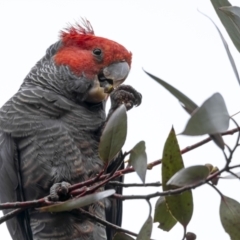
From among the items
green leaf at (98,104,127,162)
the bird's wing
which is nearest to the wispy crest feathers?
the bird's wing

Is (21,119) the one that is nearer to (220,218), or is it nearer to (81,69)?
(81,69)

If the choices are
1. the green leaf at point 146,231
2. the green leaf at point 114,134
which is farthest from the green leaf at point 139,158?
the green leaf at point 146,231

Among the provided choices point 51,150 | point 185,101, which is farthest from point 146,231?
point 51,150

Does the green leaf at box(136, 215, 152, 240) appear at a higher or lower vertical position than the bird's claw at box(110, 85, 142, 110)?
lower

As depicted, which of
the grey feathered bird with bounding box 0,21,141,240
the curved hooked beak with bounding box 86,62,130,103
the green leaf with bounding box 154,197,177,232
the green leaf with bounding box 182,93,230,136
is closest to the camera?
the green leaf with bounding box 182,93,230,136

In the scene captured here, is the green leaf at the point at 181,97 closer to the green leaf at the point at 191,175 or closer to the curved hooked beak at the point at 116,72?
the green leaf at the point at 191,175

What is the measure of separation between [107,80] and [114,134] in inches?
73.0

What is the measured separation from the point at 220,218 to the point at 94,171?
4.66 ft

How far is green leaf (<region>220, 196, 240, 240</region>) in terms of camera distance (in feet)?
4.67

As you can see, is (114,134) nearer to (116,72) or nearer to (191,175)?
(191,175)

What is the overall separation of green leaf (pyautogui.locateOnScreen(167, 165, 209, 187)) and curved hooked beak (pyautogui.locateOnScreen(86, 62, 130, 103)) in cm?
188

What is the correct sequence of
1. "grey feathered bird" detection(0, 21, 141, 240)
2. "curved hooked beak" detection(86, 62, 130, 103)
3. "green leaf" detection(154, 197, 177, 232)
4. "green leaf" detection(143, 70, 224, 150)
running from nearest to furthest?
"green leaf" detection(143, 70, 224, 150) → "green leaf" detection(154, 197, 177, 232) → "grey feathered bird" detection(0, 21, 141, 240) → "curved hooked beak" detection(86, 62, 130, 103)

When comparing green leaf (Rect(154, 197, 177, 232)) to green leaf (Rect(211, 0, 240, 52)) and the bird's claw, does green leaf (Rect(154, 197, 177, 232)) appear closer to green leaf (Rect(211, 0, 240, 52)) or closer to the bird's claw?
green leaf (Rect(211, 0, 240, 52))

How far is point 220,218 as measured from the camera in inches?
56.7
